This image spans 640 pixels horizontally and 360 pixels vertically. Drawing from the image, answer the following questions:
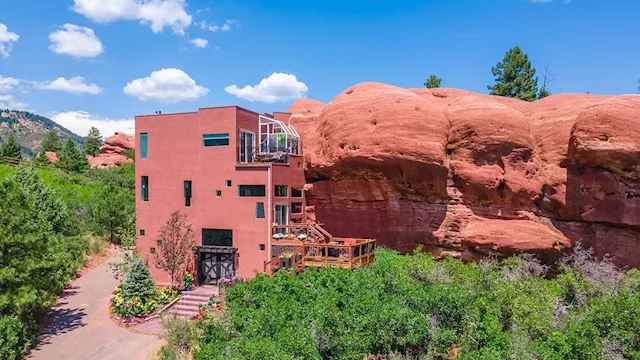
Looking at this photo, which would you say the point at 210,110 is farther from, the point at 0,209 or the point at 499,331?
the point at 499,331

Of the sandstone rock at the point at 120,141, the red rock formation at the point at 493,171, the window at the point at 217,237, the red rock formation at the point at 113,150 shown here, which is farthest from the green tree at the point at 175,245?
the sandstone rock at the point at 120,141

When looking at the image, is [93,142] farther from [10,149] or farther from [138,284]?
[138,284]

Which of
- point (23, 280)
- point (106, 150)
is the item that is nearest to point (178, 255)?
point (23, 280)

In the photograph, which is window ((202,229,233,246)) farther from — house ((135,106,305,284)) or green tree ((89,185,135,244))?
green tree ((89,185,135,244))

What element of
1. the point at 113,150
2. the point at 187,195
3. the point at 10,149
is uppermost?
the point at 113,150

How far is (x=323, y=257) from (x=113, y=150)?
196 feet

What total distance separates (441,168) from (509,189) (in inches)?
145

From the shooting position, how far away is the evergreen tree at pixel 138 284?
1958 cm

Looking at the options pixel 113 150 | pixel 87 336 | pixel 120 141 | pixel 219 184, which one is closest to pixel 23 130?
pixel 113 150

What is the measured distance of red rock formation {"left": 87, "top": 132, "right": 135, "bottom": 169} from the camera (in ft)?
205

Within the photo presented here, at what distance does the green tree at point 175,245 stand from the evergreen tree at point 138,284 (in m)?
0.90

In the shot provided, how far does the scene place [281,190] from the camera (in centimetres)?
2225

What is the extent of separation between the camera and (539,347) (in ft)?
38.2

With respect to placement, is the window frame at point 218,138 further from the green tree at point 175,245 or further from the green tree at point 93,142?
the green tree at point 93,142
